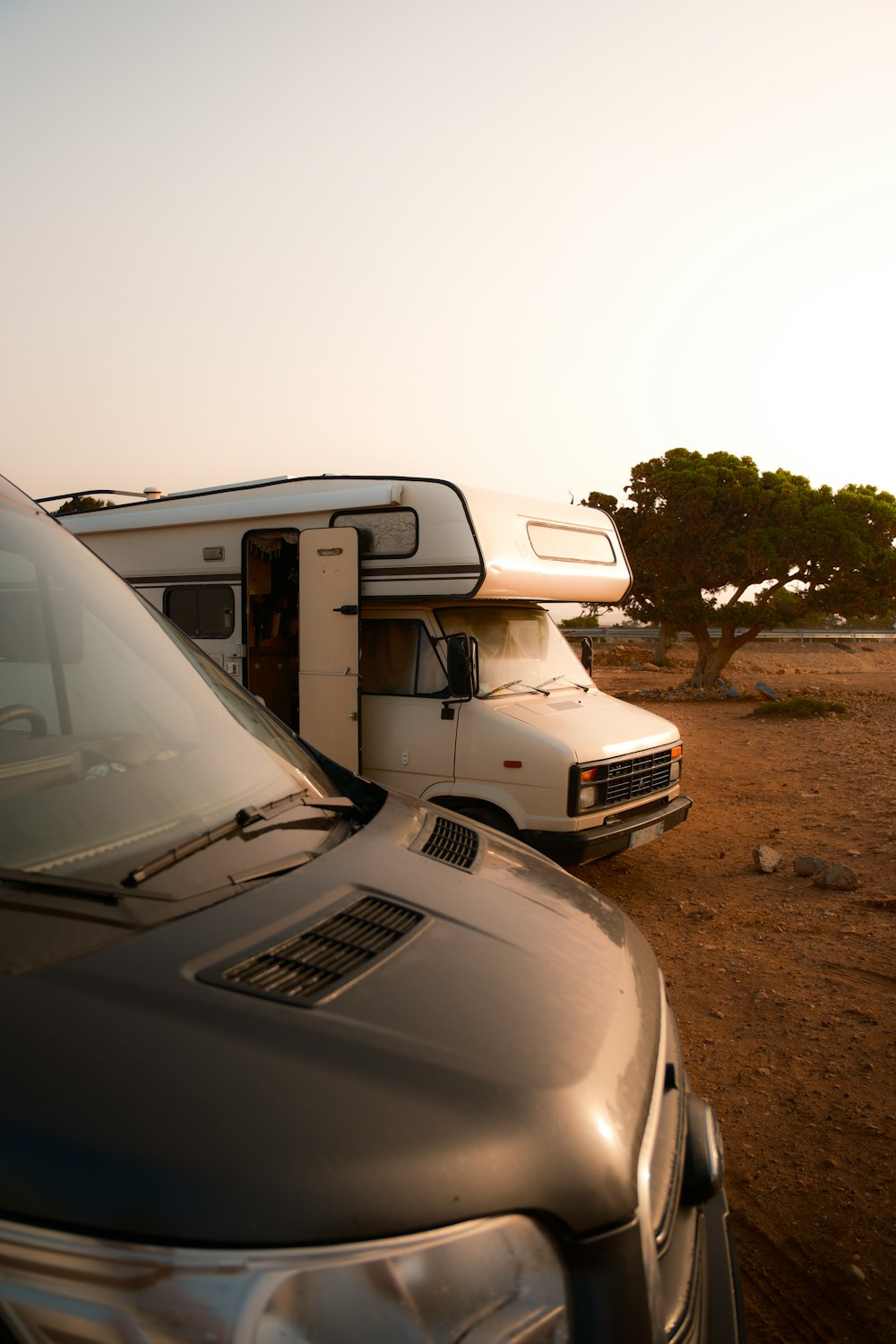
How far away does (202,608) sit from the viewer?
8.20 m

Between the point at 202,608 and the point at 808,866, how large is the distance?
18.2ft

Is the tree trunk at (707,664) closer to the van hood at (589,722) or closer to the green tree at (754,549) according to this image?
the green tree at (754,549)

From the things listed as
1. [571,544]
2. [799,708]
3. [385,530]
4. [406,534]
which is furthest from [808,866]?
[799,708]

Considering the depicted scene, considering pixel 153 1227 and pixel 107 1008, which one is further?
pixel 107 1008

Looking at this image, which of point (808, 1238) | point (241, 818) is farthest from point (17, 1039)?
point (808, 1238)

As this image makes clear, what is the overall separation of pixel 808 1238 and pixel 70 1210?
3040 mm

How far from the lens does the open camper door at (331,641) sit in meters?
7.24

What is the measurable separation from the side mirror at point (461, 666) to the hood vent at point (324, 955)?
4.80 metres

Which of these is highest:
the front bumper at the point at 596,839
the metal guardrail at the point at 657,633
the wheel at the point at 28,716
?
the wheel at the point at 28,716

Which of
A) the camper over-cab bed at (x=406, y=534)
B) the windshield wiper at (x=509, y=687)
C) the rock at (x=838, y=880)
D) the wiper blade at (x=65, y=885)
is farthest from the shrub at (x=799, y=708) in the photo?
the wiper blade at (x=65, y=885)

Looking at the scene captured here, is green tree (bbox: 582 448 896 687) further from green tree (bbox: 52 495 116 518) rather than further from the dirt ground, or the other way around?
green tree (bbox: 52 495 116 518)

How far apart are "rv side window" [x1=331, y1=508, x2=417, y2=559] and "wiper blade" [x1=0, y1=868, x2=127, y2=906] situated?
17.6 ft

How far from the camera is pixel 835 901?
23.1 ft

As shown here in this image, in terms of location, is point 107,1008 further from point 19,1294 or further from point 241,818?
point 241,818
